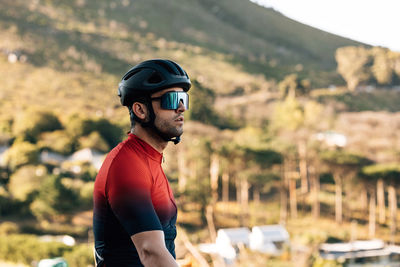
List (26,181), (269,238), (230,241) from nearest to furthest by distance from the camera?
1. (230,241)
2. (269,238)
3. (26,181)

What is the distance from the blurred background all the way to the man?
145 centimetres

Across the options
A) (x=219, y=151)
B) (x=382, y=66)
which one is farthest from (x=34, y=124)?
(x=382, y=66)

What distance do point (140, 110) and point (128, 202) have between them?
0.47 m

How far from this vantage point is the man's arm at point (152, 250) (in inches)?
70.8

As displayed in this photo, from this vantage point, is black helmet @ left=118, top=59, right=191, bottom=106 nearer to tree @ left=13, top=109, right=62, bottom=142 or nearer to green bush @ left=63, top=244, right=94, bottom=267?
green bush @ left=63, top=244, right=94, bottom=267

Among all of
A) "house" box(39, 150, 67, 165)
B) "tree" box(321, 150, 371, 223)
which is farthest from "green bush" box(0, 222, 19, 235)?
"tree" box(321, 150, 371, 223)

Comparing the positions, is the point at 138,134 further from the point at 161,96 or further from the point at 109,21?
the point at 109,21

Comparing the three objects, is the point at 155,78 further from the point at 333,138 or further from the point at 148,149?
the point at 333,138

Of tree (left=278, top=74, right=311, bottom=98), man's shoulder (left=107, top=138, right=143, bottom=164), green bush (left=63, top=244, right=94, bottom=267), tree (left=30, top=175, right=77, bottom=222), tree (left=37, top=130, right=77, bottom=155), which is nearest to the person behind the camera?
man's shoulder (left=107, top=138, right=143, bottom=164)

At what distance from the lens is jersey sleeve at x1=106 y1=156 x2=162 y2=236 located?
1.80 m

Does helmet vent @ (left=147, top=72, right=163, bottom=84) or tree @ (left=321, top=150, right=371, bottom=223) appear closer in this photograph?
helmet vent @ (left=147, top=72, right=163, bottom=84)

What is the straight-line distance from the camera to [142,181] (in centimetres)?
188

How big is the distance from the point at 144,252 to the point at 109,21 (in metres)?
130

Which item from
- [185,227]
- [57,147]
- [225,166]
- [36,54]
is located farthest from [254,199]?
[36,54]
